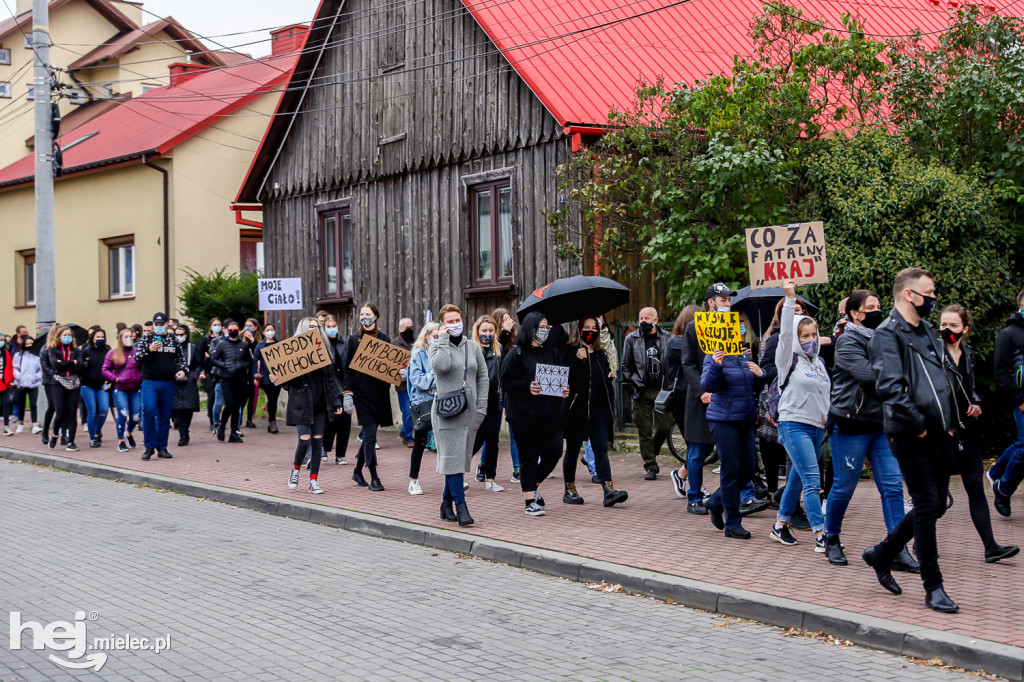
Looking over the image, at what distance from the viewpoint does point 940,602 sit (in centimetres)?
632

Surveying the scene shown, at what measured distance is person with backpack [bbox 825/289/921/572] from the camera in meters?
7.16

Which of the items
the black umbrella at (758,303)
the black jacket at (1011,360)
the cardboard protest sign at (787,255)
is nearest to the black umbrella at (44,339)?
the black umbrella at (758,303)

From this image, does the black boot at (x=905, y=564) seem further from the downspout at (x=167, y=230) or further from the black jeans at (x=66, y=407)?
the downspout at (x=167, y=230)

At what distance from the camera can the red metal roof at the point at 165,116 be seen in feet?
91.8

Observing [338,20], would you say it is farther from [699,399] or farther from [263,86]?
[699,399]

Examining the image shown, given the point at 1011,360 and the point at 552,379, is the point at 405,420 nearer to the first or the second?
the point at 552,379

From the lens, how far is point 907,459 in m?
6.34

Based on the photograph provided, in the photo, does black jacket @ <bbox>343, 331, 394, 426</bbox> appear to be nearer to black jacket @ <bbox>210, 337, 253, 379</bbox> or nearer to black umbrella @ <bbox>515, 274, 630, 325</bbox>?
black umbrella @ <bbox>515, 274, 630, 325</bbox>

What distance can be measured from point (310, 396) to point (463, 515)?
276cm

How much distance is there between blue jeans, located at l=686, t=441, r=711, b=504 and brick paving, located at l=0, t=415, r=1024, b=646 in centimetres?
22

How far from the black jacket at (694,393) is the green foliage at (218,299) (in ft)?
55.4

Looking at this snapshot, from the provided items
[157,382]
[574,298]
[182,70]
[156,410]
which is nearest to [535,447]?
[574,298]

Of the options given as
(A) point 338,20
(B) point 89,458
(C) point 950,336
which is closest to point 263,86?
(A) point 338,20

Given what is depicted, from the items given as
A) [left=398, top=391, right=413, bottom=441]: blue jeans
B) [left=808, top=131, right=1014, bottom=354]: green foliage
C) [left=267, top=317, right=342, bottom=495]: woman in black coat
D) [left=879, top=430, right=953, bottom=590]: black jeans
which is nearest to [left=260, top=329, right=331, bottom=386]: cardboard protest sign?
[left=267, top=317, right=342, bottom=495]: woman in black coat
